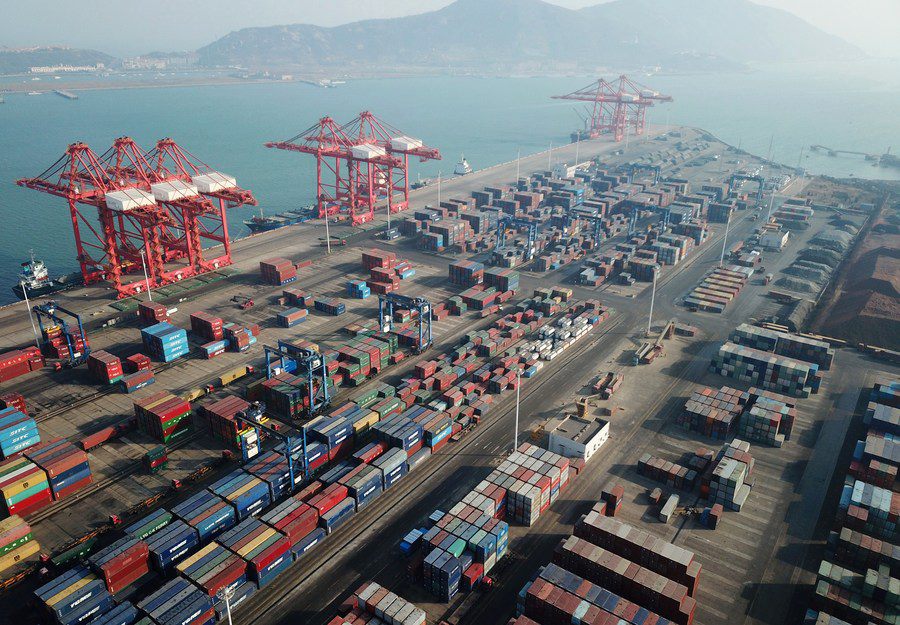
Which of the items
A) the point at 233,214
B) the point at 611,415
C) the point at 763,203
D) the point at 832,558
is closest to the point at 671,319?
the point at 611,415

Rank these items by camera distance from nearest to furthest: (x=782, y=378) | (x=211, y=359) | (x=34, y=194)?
(x=782, y=378) → (x=211, y=359) → (x=34, y=194)

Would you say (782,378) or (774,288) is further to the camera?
(774,288)

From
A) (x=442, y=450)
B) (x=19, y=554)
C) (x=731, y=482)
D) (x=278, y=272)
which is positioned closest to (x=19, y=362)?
(x=19, y=554)

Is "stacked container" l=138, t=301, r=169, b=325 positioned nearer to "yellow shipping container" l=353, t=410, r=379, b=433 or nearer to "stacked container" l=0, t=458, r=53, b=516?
"stacked container" l=0, t=458, r=53, b=516

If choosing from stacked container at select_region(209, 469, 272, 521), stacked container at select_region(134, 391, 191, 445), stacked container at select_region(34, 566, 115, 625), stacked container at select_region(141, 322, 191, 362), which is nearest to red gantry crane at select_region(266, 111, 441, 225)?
stacked container at select_region(141, 322, 191, 362)

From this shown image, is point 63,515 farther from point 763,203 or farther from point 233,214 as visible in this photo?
point 763,203

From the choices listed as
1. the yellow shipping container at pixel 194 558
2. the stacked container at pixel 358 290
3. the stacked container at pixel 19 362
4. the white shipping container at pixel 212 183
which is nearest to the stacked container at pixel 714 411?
the yellow shipping container at pixel 194 558
